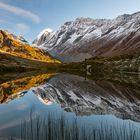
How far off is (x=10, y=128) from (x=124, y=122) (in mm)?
11682

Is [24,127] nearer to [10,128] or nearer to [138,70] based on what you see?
[10,128]

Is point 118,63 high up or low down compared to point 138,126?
up

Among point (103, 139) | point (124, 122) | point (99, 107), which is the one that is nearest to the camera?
point (103, 139)

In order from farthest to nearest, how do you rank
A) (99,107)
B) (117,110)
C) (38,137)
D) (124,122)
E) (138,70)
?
(138,70), (99,107), (117,110), (124,122), (38,137)

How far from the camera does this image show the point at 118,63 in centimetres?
19938

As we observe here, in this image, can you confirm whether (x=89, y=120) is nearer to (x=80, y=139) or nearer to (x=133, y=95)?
(x=80, y=139)

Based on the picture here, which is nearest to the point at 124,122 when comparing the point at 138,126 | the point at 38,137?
the point at 138,126

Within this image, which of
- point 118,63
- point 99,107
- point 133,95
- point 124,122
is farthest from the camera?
point 118,63

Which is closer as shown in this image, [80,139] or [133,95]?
[80,139]

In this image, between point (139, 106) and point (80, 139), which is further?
point (139, 106)

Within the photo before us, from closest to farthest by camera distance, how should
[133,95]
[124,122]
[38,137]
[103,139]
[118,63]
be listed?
1. [103,139]
2. [38,137]
3. [124,122]
4. [133,95]
5. [118,63]

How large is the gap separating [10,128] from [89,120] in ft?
30.9

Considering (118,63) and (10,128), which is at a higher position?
(118,63)

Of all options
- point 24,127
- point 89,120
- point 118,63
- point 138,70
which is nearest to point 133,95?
point 89,120
